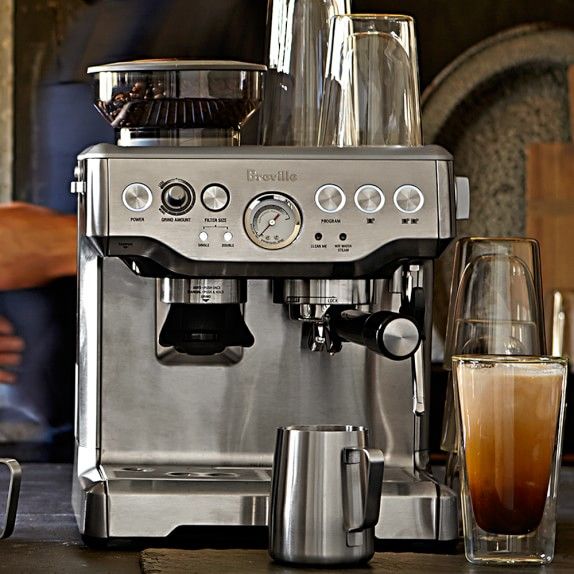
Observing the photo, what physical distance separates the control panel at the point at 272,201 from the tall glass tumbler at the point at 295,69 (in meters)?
0.11

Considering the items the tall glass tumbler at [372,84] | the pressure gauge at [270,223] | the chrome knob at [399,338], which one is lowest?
the chrome knob at [399,338]

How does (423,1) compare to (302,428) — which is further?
(423,1)

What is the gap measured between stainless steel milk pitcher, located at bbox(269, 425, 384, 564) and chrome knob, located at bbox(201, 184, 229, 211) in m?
0.22

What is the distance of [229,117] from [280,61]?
0.08 m

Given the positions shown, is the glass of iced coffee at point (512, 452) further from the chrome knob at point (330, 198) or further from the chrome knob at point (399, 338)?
the chrome knob at point (330, 198)

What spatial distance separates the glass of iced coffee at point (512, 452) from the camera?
102 cm

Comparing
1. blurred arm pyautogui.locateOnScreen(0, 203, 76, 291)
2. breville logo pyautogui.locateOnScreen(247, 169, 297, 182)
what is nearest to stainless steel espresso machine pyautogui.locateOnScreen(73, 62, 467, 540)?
breville logo pyautogui.locateOnScreen(247, 169, 297, 182)

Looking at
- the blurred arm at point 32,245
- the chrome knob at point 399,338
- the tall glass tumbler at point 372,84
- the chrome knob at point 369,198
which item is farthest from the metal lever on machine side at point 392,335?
the blurred arm at point 32,245

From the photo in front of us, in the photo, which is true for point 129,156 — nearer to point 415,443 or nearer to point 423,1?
point 415,443

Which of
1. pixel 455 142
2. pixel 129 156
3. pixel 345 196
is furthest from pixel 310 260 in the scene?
pixel 455 142

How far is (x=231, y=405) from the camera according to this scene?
1.21 meters

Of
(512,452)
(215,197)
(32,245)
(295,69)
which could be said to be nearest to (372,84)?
(295,69)

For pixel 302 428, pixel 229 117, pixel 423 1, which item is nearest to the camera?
pixel 302 428

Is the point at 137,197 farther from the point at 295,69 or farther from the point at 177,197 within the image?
the point at 295,69
